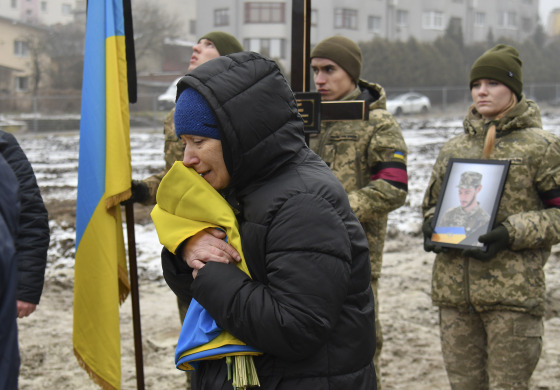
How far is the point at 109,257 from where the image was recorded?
12.4ft

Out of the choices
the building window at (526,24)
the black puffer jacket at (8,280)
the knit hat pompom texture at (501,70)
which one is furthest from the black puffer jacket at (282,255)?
the building window at (526,24)

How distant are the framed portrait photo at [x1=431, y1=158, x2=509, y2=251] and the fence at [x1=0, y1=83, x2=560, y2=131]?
75.8 feet

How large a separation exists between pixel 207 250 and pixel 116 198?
179 centimetres

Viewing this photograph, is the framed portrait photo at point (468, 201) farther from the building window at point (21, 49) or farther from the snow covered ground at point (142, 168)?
the building window at point (21, 49)

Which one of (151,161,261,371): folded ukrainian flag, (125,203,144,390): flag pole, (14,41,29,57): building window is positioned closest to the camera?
(151,161,261,371): folded ukrainian flag

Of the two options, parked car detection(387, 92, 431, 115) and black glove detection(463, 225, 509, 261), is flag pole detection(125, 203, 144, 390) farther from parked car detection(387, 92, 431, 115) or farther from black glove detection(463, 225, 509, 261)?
parked car detection(387, 92, 431, 115)

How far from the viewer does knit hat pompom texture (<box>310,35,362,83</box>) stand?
4242 millimetres

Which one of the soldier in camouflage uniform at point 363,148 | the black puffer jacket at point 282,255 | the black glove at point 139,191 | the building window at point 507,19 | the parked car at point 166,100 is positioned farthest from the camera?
the building window at point 507,19

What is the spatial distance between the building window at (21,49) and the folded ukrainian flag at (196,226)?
160ft

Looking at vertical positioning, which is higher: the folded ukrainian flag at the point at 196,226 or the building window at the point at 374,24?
the building window at the point at 374,24

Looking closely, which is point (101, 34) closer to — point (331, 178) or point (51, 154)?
point (331, 178)

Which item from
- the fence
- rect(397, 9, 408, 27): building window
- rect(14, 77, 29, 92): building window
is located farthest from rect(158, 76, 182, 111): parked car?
rect(397, 9, 408, 27): building window

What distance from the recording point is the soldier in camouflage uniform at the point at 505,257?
3.64m

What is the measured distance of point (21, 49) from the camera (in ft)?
160
